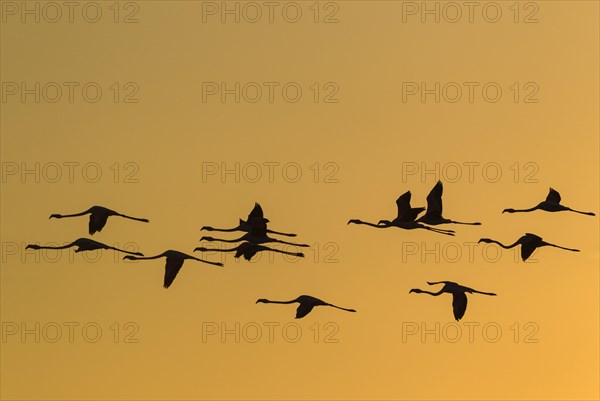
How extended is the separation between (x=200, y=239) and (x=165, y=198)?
0.35 m

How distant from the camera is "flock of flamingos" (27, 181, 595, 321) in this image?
604 centimetres

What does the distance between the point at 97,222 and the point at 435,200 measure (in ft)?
6.51

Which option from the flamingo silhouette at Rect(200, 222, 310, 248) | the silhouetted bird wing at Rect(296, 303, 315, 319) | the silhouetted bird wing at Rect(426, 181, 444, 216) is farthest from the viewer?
the silhouetted bird wing at Rect(296, 303, 315, 319)

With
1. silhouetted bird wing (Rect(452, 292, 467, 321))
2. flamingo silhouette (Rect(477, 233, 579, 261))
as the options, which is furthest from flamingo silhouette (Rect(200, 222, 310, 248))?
flamingo silhouette (Rect(477, 233, 579, 261))

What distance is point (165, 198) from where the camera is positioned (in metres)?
6.90

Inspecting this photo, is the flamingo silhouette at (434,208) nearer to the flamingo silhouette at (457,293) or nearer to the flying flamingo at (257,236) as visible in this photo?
the flamingo silhouette at (457,293)

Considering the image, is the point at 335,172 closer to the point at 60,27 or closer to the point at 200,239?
the point at 200,239

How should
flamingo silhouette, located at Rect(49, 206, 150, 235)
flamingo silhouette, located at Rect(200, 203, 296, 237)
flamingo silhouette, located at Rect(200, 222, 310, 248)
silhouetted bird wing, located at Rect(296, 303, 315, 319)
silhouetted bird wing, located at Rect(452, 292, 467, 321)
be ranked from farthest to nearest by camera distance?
silhouetted bird wing, located at Rect(296, 303, 315, 319) < flamingo silhouette, located at Rect(49, 206, 150, 235) < silhouetted bird wing, located at Rect(452, 292, 467, 321) < flamingo silhouette, located at Rect(200, 222, 310, 248) < flamingo silhouette, located at Rect(200, 203, 296, 237)

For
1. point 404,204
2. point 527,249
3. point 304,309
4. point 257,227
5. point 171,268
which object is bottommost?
point 304,309

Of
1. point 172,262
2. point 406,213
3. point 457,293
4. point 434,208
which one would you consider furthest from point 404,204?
point 172,262

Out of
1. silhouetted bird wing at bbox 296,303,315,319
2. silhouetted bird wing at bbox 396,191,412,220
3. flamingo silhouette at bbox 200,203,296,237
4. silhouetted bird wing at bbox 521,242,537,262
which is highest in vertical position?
silhouetted bird wing at bbox 396,191,412,220

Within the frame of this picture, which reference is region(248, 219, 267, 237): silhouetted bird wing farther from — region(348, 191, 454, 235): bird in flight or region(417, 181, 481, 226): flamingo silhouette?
region(417, 181, 481, 226): flamingo silhouette

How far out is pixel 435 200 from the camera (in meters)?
5.94

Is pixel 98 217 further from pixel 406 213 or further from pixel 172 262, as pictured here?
pixel 406 213
